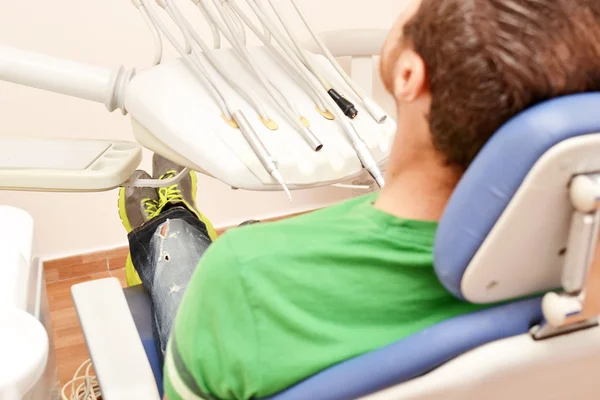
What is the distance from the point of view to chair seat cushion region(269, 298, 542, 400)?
20.7 inches

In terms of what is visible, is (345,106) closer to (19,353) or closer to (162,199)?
(162,199)

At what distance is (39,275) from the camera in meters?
1.15

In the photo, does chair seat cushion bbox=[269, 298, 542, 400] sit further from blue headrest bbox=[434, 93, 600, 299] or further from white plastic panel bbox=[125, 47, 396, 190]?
white plastic panel bbox=[125, 47, 396, 190]

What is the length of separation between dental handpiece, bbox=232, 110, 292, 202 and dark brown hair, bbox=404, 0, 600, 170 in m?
0.51

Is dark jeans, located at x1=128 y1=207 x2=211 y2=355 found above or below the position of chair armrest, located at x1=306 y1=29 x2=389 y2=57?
below

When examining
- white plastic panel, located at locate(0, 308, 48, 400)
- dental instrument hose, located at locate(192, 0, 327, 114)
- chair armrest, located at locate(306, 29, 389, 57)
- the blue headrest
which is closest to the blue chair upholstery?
the blue headrest

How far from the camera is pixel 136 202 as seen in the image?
1.55 meters

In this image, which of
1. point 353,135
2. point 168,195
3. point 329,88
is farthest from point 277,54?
point 168,195

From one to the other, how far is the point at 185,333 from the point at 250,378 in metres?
0.08

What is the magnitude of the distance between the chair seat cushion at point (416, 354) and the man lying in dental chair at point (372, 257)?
16mm

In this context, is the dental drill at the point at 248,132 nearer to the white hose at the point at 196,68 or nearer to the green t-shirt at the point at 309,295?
the white hose at the point at 196,68

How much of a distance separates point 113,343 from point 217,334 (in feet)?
1.43

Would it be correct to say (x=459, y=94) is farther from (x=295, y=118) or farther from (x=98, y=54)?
(x=98, y=54)

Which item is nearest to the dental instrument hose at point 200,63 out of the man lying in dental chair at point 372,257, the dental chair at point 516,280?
the man lying in dental chair at point 372,257
